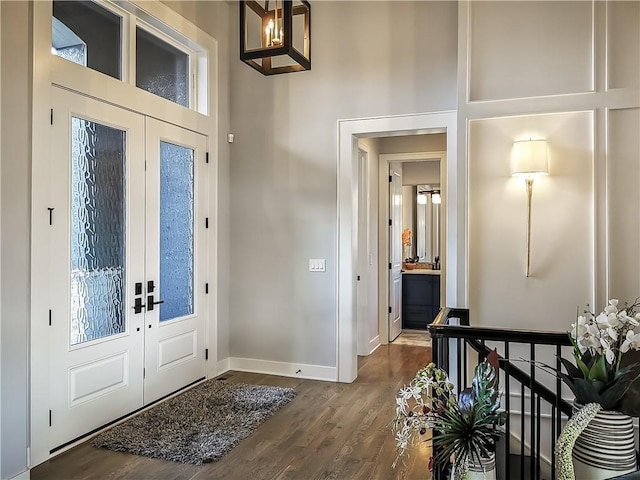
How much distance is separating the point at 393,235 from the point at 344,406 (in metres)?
3.00

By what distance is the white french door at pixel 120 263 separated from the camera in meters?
3.30

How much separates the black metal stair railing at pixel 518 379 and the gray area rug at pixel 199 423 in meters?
1.56

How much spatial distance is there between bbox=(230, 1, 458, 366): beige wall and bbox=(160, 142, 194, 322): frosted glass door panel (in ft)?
2.20

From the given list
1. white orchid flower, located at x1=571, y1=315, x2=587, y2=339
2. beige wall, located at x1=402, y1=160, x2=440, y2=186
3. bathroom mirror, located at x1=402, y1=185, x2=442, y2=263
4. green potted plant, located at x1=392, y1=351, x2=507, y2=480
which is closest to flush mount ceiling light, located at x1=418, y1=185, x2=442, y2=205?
bathroom mirror, located at x1=402, y1=185, x2=442, y2=263

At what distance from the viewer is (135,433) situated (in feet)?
11.5

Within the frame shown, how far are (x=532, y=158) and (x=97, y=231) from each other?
3.20 m

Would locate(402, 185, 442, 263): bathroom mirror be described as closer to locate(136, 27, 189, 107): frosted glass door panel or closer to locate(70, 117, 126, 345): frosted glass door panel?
locate(136, 27, 189, 107): frosted glass door panel

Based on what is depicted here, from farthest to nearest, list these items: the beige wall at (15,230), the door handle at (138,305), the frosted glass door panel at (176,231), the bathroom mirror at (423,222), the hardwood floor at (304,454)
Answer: the bathroom mirror at (423,222)
the frosted glass door panel at (176,231)
the door handle at (138,305)
the hardwood floor at (304,454)
the beige wall at (15,230)

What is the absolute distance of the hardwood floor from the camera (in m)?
2.99

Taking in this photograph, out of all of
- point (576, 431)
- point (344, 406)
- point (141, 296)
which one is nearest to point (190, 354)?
point (141, 296)

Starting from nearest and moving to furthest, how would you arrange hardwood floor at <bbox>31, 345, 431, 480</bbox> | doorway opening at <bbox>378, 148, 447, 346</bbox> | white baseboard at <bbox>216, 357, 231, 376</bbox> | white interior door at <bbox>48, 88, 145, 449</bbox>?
hardwood floor at <bbox>31, 345, 431, 480</bbox>
white interior door at <bbox>48, 88, 145, 449</bbox>
white baseboard at <bbox>216, 357, 231, 376</bbox>
doorway opening at <bbox>378, 148, 447, 346</bbox>

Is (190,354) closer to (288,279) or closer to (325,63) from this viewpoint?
(288,279)

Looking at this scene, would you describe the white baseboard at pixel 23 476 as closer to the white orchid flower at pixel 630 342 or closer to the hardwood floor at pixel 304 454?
the hardwood floor at pixel 304 454

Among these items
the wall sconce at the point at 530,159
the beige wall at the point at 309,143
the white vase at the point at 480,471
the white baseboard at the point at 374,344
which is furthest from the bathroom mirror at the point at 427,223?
the white vase at the point at 480,471
